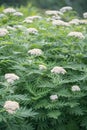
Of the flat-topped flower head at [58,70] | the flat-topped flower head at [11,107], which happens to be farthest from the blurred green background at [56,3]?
the flat-topped flower head at [11,107]

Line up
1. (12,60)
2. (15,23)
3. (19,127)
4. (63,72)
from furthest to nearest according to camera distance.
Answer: (15,23) < (12,60) < (63,72) < (19,127)

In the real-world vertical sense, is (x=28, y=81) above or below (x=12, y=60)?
below

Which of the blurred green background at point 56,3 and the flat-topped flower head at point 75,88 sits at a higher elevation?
the blurred green background at point 56,3

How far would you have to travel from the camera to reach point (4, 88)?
132 inches

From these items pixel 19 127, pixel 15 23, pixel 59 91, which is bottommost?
pixel 19 127

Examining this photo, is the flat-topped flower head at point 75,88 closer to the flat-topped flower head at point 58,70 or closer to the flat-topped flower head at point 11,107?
the flat-topped flower head at point 58,70

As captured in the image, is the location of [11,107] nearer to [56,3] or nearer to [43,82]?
[43,82]

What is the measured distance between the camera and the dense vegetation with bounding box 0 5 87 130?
3.28 m

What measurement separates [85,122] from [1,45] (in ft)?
3.56

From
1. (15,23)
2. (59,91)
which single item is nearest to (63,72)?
→ (59,91)

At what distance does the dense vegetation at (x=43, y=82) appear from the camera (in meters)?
3.28

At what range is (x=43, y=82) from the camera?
137 inches

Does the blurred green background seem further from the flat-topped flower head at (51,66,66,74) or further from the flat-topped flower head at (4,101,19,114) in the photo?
the flat-topped flower head at (4,101,19,114)

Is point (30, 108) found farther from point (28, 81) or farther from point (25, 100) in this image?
point (28, 81)
